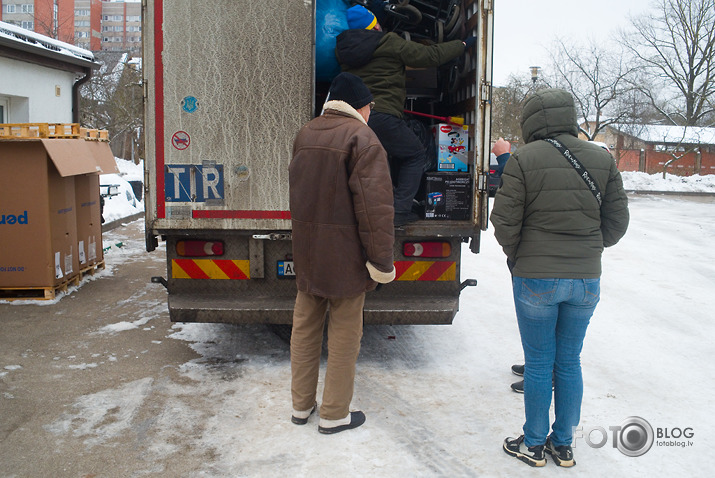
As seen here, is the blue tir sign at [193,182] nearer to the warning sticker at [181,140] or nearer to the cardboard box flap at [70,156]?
the warning sticker at [181,140]

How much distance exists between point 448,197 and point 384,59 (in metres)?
1.16

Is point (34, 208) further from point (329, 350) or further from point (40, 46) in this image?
point (40, 46)

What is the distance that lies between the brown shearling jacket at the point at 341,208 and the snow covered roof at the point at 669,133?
135 ft

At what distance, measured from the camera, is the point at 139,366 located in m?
4.91

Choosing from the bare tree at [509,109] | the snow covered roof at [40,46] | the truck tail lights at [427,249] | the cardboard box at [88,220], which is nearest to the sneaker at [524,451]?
the truck tail lights at [427,249]

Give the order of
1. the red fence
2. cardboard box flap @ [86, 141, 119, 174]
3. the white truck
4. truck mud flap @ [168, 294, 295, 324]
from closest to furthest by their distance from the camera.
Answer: the white truck
truck mud flap @ [168, 294, 295, 324]
cardboard box flap @ [86, 141, 119, 174]
the red fence

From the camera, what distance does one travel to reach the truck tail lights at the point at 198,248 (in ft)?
16.1

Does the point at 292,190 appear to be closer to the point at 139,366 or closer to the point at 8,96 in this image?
the point at 139,366

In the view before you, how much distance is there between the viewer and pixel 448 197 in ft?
16.7

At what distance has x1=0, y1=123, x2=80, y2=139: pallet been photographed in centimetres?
654

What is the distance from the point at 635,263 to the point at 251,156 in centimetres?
711

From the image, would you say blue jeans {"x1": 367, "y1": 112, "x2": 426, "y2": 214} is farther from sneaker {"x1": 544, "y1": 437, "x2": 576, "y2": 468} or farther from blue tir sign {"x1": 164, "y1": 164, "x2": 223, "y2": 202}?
sneaker {"x1": 544, "y1": 437, "x2": 576, "y2": 468}

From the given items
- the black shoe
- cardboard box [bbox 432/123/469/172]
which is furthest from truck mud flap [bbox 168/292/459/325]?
cardboard box [bbox 432/123/469/172]

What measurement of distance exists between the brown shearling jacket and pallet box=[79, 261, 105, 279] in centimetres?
488
